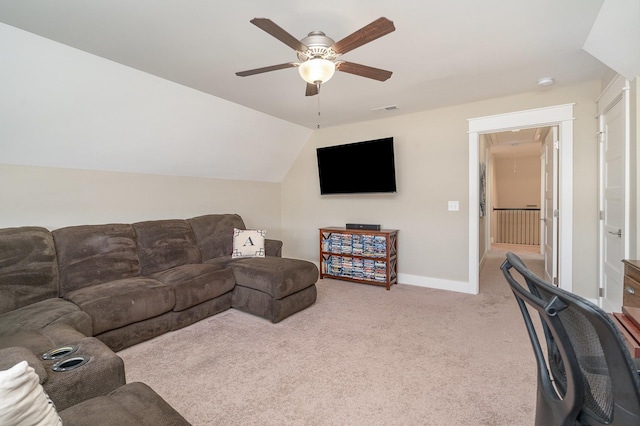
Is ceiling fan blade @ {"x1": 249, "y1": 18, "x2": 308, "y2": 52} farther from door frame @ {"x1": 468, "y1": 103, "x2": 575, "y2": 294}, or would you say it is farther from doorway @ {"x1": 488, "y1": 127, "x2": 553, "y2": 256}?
doorway @ {"x1": 488, "y1": 127, "x2": 553, "y2": 256}

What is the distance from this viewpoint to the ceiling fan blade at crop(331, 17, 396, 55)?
1539 millimetres

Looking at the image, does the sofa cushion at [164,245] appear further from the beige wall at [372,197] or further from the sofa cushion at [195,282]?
the beige wall at [372,197]

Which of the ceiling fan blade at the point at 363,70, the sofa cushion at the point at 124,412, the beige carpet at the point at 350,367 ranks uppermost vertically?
the ceiling fan blade at the point at 363,70

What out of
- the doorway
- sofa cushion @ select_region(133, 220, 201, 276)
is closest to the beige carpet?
sofa cushion @ select_region(133, 220, 201, 276)

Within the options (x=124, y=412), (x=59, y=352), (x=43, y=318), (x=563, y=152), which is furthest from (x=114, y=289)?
(x=563, y=152)

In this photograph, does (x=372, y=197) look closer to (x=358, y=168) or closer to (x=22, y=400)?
(x=358, y=168)

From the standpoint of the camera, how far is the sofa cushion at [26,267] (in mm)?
2385

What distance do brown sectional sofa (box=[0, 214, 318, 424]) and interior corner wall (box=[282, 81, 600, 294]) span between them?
1670 millimetres

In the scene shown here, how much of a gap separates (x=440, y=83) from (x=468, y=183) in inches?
53.8

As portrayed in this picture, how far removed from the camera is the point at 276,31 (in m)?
1.61

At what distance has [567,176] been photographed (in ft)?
10.9

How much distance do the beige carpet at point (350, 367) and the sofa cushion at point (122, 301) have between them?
0.28m

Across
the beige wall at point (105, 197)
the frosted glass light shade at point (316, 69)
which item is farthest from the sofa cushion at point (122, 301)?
the frosted glass light shade at point (316, 69)

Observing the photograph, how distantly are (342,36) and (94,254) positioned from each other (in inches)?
114
